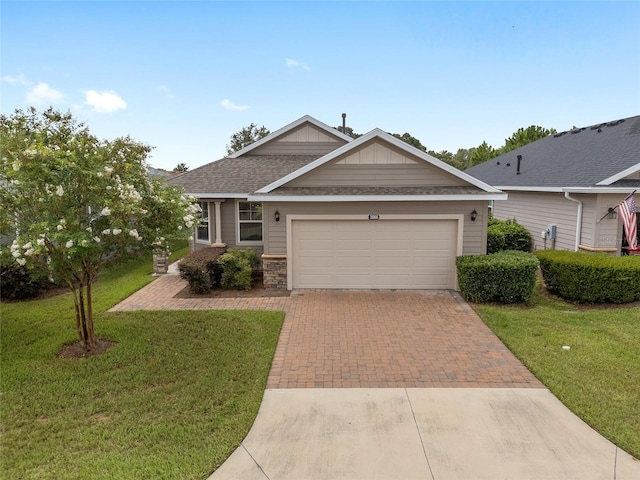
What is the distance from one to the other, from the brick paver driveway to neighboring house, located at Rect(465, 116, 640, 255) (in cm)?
525

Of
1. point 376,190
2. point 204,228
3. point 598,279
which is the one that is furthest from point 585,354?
point 204,228

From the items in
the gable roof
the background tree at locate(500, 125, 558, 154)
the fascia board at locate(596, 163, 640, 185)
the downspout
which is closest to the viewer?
the fascia board at locate(596, 163, 640, 185)

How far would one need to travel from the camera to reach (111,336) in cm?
759

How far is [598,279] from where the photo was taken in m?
9.38

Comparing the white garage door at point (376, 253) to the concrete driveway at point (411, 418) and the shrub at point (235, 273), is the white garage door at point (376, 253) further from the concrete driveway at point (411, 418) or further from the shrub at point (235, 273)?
the concrete driveway at point (411, 418)

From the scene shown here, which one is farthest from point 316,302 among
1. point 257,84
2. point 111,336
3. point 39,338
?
point 257,84

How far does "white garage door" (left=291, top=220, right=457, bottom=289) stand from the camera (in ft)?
35.6

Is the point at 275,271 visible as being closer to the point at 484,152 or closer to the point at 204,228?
the point at 204,228

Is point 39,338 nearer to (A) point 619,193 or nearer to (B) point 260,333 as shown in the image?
(B) point 260,333

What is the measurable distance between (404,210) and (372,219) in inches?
34.1

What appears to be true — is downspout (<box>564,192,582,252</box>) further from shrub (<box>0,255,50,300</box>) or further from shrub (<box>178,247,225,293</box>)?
shrub (<box>0,255,50,300</box>)

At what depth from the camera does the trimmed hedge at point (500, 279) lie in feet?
31.0

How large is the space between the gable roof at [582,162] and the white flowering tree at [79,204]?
11505 millimetres

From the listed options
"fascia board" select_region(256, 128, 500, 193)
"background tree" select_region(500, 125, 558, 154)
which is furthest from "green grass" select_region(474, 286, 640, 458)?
"background tree" select_region(500, 125, 558, 154)
